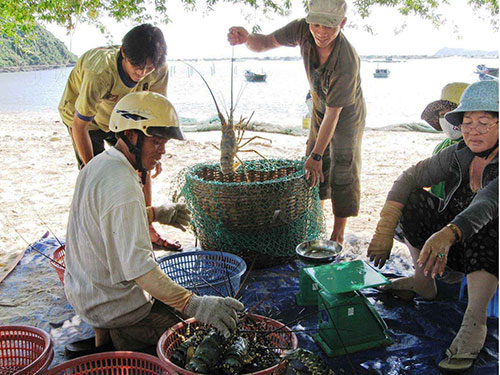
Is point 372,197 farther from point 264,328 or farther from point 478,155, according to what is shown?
point 264,328

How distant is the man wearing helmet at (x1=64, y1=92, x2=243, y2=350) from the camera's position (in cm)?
226

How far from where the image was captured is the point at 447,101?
365 cm

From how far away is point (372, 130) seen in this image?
1373 centimetres

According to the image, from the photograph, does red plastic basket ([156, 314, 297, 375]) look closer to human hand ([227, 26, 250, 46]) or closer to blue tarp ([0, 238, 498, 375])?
blue tarp ([0, 238, 498, 375])

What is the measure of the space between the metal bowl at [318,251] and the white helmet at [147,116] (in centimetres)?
144

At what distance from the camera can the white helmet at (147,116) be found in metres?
2.41

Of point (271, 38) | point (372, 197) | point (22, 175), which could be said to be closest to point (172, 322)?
point (271, 38)

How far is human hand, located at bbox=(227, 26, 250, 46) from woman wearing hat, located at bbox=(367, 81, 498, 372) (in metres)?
2.40

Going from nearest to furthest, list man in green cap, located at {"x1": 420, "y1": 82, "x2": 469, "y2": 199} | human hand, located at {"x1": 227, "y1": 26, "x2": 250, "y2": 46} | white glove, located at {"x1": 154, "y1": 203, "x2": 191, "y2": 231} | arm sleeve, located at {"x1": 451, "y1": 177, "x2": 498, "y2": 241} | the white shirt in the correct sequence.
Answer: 1. the white shirt
2. arm sleeve, located at {"x1": 451, "y1": 177, "x2": 498, "y2": 241}
3. white glove, located at {"x1": 154, "y1": 203, "x2": 191, "y2": 231}
4. man in green cap, located at {"x1": 420, "y1": 82, "x2": 469, "y2": 199}
5. human hand, located at {"x1": 227, "y1": 26, "x2": 250, "y2": 46}

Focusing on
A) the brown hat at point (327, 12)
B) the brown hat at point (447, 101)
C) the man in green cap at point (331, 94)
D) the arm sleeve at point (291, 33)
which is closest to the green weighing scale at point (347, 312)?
the man in green cap at point (331, 94)

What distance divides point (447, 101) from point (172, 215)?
7.72 feet

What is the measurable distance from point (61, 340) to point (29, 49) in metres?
6.29

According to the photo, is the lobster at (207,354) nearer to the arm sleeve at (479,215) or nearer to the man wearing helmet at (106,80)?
the arm sleeve at (479,215)

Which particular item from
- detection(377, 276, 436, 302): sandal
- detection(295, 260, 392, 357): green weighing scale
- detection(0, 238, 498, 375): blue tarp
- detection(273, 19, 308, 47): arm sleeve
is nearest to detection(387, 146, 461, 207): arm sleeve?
detection(295, 260, 392, 357): green weighing scale
